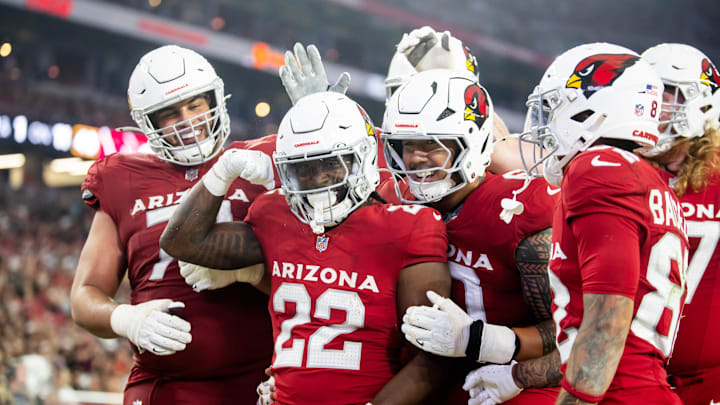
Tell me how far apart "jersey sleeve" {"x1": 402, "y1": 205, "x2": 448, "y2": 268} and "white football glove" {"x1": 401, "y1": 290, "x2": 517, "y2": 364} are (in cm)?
13

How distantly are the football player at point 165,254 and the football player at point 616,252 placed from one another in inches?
64.5

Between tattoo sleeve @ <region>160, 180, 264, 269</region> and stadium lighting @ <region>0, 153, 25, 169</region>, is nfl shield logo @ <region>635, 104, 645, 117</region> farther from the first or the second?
stadium lighting @ <region>0, 153, 25, 169</region>

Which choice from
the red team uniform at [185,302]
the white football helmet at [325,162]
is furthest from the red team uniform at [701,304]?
the red team uniform at [185,302]

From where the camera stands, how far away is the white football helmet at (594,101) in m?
2.10

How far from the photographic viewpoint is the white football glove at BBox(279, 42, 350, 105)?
316cm

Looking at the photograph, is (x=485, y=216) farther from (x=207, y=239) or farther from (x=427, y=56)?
(x=427, y=56)

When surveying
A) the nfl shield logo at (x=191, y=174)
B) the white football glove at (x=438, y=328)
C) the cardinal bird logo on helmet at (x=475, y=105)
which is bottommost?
the white football glove at (x=438, y=328)

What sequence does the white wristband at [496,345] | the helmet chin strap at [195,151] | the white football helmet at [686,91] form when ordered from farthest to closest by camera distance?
the helmet chin strap at [195,151] → the white football helmet at [686,91] → the white wristband at [496,345]

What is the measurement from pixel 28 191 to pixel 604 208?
16.1 metres

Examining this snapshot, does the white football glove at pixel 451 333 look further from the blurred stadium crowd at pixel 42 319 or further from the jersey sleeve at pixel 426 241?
the blurred stadium crowd at pixel 42 319

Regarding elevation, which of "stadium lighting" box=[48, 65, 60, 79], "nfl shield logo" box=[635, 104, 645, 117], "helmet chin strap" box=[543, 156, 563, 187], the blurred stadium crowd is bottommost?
the blurred stadium crowd

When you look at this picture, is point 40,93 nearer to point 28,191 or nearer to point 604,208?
point 28,191

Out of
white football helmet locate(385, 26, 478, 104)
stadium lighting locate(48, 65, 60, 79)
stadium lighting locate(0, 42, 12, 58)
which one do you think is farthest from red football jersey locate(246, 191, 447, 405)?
stadium lighting locate(48, 65, 60, 79)

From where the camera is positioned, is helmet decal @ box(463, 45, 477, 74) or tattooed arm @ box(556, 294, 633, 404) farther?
helmet decal @ box(463, 45, 477, 74)
